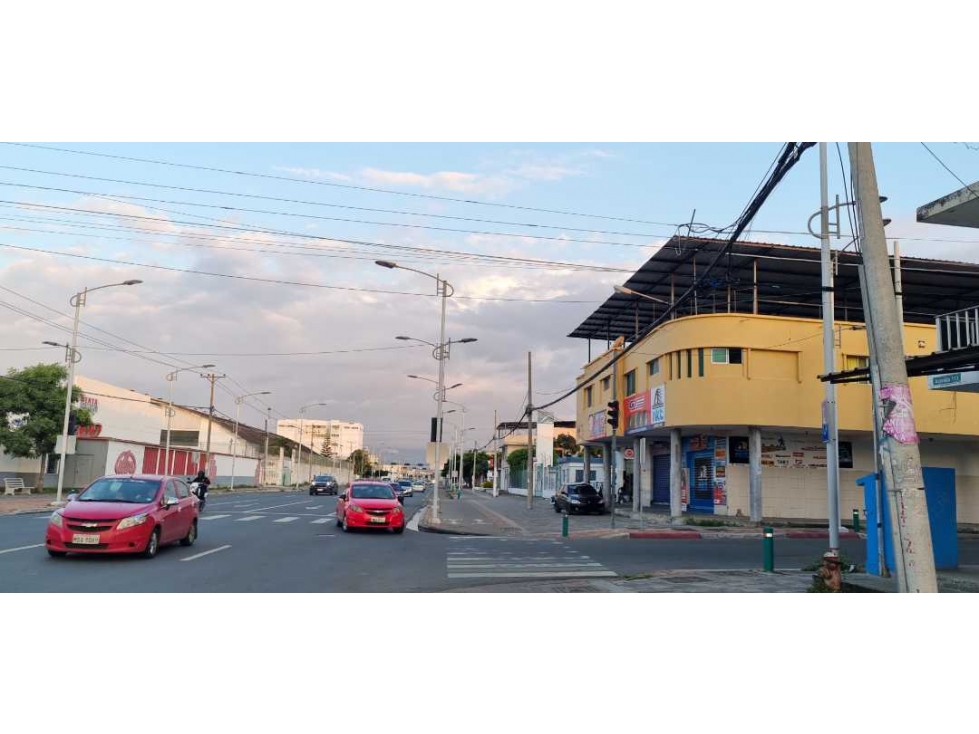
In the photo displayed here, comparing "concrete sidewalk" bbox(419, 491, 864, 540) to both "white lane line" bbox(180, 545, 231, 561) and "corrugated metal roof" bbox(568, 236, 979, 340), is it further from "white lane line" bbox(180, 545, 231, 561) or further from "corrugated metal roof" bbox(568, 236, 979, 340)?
"white lane line" bbox(180, 545, 231, 561)

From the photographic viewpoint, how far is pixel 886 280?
8.34 metres

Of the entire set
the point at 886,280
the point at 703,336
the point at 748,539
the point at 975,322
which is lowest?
the point at 748,539

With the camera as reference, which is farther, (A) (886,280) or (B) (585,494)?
(B) (585,494)

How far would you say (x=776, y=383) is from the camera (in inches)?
1147

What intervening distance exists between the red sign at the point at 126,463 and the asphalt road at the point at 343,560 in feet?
107

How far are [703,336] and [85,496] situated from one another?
21942mm

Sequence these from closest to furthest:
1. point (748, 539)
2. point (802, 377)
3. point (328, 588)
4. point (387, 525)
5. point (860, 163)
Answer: point (860, 163) → point (328, 588) → point (387, 525) → point (748, 539) → point (802, 377)

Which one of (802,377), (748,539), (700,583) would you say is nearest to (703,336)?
(802,377)

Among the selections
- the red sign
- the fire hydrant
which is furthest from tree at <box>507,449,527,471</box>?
the fire hydrant

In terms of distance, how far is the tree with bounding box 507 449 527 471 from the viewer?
87213 mm

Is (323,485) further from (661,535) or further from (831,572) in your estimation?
(831,572)

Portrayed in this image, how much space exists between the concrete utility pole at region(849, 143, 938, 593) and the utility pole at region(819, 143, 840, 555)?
7390 millimetres

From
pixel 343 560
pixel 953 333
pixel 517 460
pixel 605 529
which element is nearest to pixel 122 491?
pixel 343 560

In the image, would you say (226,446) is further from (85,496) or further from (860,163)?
(860,163)
